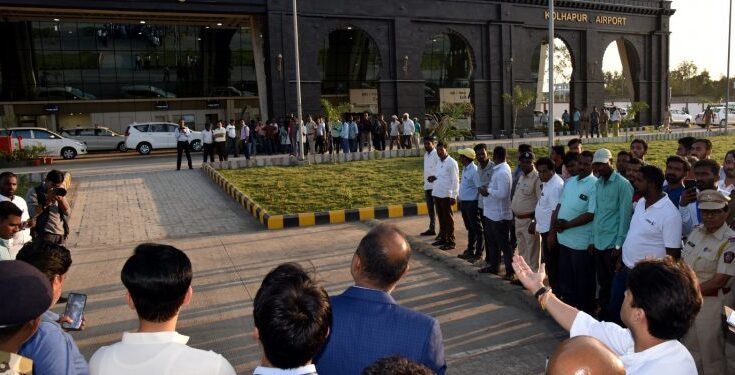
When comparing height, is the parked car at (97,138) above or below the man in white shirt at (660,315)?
above

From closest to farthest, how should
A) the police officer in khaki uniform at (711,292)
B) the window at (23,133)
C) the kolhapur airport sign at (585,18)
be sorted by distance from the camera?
the police officer in khaki uniform at (711,292) → the window at (23,133) → the kolhapur airport sign at (585,18)

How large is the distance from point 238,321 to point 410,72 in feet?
78.7

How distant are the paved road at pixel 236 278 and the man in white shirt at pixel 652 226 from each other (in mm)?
1172

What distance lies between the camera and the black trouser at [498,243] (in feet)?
24.5

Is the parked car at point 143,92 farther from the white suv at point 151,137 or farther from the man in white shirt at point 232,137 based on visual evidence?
the man in white shirt at point 232,137

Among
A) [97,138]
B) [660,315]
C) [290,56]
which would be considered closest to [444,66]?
[290,56]

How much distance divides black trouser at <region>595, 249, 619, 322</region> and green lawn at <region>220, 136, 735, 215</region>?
22.7 ft

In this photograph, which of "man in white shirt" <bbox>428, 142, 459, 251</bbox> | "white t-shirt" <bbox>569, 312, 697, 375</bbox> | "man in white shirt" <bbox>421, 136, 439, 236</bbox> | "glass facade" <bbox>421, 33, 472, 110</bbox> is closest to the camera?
"white t-shirt" <bbox>569, 312, 697, 375</bbox>

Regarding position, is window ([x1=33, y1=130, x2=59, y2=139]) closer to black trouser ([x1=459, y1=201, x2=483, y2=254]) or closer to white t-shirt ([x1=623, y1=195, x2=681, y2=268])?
black trouser ([x1=459, y1=201, x2=483, y2=254])

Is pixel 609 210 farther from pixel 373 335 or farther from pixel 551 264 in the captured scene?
pixel 373 335

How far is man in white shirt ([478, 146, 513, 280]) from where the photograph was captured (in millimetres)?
7449

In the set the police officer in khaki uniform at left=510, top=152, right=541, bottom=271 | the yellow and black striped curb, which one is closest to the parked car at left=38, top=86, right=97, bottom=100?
the yellow and black striped curb

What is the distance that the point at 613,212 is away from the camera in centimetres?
567

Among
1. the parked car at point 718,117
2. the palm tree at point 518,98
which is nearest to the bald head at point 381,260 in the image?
the palm tree at point 518,98
